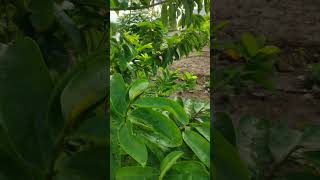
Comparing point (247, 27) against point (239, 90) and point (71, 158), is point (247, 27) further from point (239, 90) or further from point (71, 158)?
point (71, 158)

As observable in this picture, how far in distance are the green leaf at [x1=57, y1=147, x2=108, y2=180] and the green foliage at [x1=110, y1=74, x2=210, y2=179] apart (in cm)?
10

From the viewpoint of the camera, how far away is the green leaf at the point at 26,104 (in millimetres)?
305

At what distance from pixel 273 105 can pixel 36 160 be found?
0.71 ft

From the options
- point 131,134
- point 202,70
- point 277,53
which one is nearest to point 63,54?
point 131,134

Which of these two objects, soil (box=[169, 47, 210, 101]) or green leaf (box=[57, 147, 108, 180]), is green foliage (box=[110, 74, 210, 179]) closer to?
green leaf (box=[57, 147, 108, 180])

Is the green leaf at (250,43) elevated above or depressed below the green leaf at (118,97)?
above

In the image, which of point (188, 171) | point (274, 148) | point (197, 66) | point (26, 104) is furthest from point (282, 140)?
point (197, 66)

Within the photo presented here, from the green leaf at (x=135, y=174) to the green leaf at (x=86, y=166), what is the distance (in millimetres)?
117

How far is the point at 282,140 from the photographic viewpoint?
341 mm

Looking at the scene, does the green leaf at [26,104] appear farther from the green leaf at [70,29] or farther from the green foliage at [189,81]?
the green foliage at [189,81]

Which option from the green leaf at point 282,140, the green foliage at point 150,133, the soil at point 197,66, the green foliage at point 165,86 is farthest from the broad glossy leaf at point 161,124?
the soil at point 197,66

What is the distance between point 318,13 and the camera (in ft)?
1.17

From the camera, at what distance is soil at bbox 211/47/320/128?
0.36m

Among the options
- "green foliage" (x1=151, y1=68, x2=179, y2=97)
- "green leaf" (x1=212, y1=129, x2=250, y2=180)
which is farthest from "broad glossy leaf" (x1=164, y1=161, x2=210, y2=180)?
"green foliage" (x1=151, y1=68, x2=179, y2=97)
